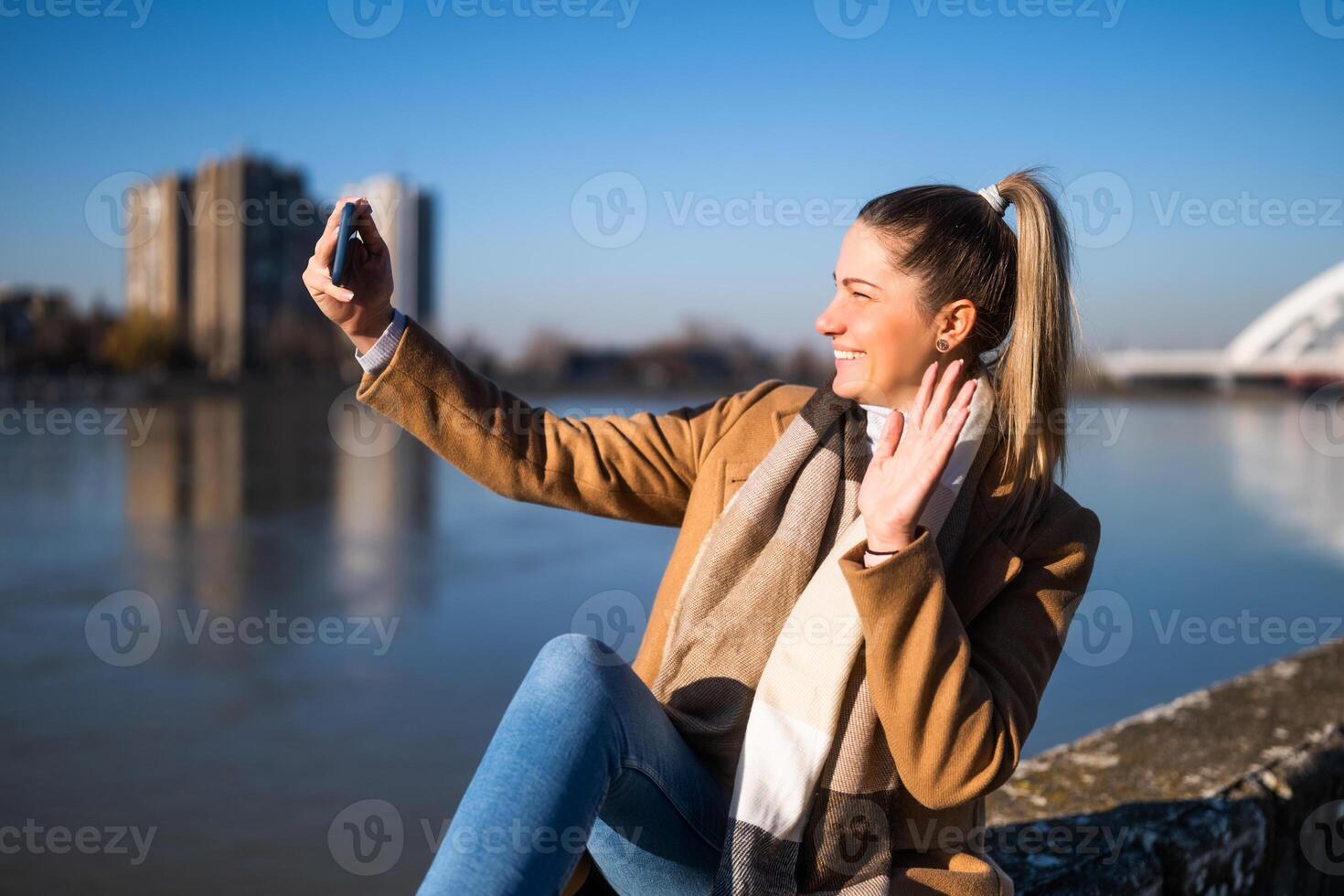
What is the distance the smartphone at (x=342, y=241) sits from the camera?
4.38ft

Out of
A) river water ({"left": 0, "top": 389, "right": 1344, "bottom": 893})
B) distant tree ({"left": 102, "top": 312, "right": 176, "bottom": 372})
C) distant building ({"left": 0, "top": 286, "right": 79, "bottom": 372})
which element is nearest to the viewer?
river water ({"left": 0, "top": 389, "right": 1344, "bottom": 893})

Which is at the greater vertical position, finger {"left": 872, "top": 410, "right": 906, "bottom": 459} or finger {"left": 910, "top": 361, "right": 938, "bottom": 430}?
finger {"left": 910, "top": 361, "right": 938, "bottom": 430}

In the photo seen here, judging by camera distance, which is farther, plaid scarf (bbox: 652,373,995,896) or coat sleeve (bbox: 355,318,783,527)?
coat sleeve (bbox: 355,318,783,527)

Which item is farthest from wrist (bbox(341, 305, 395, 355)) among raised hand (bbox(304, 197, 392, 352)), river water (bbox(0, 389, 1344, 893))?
river water (bbox(0, 389, 1344, 893))

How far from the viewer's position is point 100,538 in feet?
22.1

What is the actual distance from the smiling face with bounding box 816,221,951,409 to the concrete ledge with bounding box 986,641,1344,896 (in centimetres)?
64

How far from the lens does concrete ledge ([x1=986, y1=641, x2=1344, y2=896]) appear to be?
4.83ft

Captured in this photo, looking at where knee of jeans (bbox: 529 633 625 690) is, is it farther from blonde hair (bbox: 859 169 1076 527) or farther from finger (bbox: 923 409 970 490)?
blonde hair (bbox: 859 169 1076 527)

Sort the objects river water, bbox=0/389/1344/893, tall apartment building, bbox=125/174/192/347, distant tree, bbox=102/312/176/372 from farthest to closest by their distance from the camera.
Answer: tall apartment building, bbox=125/174/192/347
distant tree, bbox=102/312/176/372
river water, bbox=0/389/1344/893

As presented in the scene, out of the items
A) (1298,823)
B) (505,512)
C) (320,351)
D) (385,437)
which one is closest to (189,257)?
(320,351)

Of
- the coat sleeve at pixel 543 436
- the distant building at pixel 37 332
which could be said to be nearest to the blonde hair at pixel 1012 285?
the coat sleeve at pixel 543 436

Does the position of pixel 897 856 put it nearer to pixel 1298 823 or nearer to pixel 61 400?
pixel 1298 823

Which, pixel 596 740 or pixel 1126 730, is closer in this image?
pixel 596 740

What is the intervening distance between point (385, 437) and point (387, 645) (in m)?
13.1
